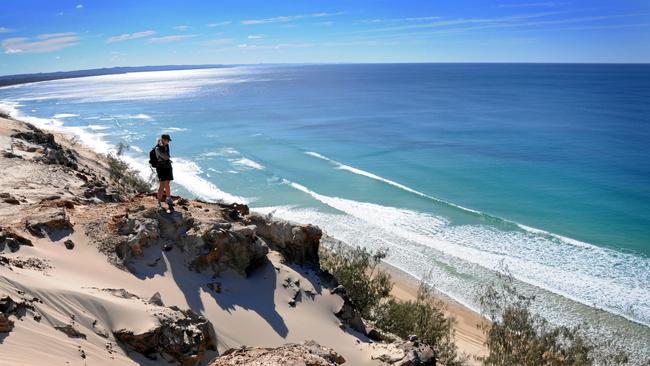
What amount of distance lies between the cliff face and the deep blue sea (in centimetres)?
953

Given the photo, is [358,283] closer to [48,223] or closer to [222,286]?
[222,286]

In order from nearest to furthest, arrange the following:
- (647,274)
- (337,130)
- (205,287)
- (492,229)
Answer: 1. (205,287)
2. (647,274)
3. (492,229)
4. (337,130)

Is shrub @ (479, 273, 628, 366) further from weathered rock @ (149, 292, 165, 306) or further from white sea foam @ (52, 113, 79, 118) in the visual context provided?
white sea foam @ (52, 113, 79, 118)

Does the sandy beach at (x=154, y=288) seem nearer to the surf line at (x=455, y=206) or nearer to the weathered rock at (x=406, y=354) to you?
the weathered rock at (x=406, y=354)

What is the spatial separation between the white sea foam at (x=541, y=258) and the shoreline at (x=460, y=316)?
2.79 metres

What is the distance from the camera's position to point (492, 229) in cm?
2330

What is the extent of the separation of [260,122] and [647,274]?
145ft

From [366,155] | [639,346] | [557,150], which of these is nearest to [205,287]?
[639,346]

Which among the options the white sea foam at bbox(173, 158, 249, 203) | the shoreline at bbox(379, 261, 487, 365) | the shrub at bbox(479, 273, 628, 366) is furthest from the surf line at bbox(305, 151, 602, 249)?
the white sea foam at bbox(173, 158, 249, 203)

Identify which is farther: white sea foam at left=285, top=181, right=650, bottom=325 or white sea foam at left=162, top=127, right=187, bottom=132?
white sea foam at left=162, top=127, right=187, bottom=132

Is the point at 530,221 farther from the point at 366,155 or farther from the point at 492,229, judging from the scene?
the point at 366,155

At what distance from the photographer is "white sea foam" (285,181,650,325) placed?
1711 cm

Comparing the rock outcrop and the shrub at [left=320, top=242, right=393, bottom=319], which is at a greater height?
the rock outcrop

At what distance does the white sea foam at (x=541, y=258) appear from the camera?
17.1 m
